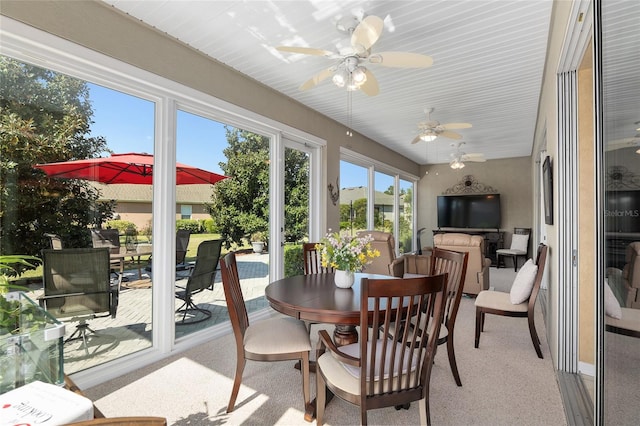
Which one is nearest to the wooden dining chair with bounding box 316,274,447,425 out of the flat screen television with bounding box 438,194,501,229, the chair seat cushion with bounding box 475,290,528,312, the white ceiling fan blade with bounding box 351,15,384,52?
the white ceiling fan blade with bounding box 351,15,384,52

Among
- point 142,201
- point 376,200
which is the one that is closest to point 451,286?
point 142,201

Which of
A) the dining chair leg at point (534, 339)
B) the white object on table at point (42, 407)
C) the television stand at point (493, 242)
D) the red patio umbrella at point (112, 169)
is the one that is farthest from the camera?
the television stand at point (493, 242)

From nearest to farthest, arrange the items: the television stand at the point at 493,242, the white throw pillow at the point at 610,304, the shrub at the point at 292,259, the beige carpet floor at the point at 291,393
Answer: the white throw pillow at the point at 610,304 → the beige carpet floor at the point at 291,393 → the shrub at the point at 292,259 → the television stand at the point at 493,242

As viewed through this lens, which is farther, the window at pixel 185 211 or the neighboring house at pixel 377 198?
the neighboring house at pixel 377 198

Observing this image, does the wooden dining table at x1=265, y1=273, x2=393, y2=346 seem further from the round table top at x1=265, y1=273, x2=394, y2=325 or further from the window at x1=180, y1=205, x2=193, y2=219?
the window at x1=180, y1=205, x2=193, y2=219

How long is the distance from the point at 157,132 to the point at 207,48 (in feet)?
3.10

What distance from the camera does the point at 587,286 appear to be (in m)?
2.31

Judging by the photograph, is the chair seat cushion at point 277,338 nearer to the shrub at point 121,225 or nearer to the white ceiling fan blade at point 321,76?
the shrub at point 121,225

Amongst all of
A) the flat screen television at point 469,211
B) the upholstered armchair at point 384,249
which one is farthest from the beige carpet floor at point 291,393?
the flat screen television at point 469,211

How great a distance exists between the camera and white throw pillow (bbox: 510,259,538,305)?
299 cm

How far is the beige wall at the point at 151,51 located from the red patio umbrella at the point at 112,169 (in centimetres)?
79

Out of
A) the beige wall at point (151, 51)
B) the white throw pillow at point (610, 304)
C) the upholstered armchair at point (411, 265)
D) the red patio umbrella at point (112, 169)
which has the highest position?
the beige wall at point (151, 51)

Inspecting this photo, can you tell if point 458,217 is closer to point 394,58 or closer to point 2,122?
point 394,58

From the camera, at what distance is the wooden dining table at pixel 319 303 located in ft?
6.21
